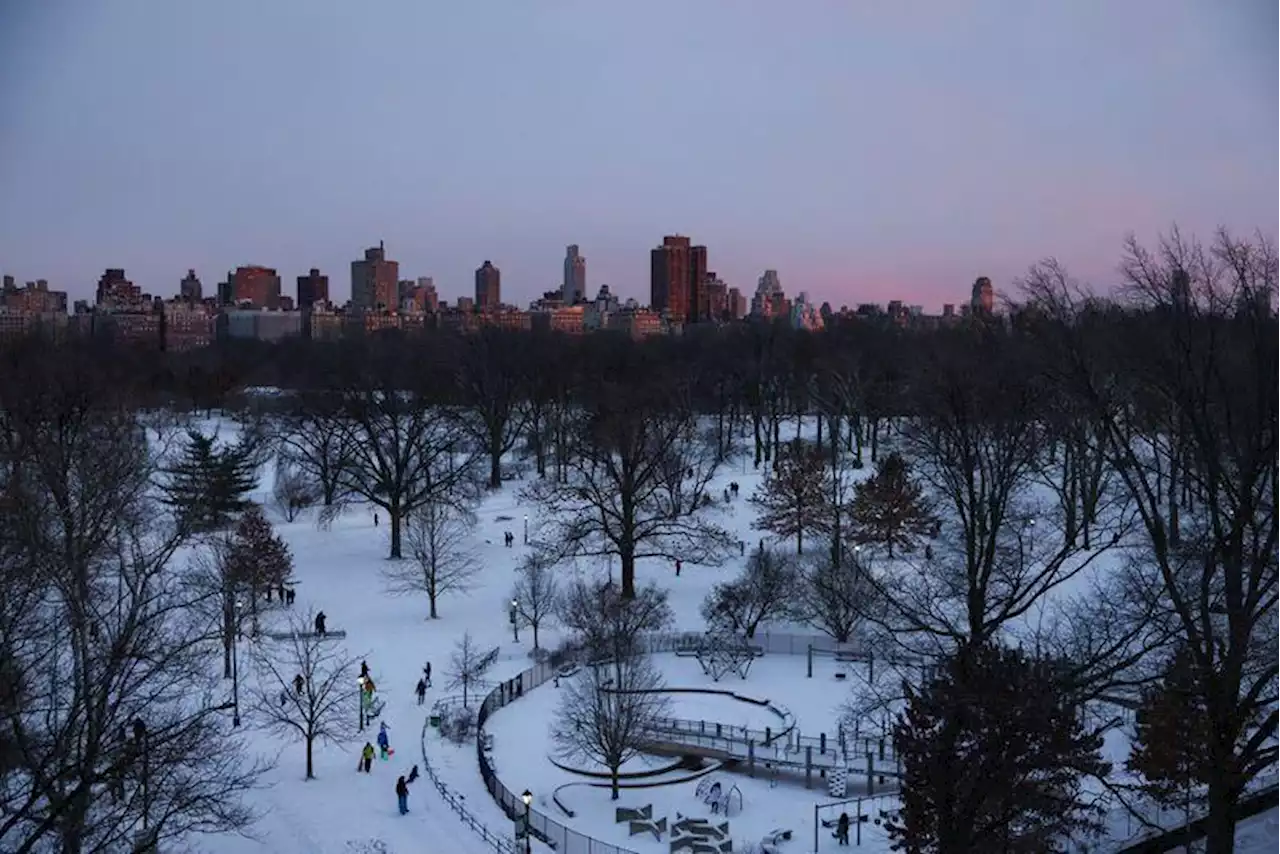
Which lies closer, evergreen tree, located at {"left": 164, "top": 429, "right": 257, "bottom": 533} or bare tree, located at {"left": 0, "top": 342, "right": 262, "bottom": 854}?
bare tree, located at {"left": 0, "top": 342, "right": 262, "bottom": 854}

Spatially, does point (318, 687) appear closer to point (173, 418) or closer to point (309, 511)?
point (309, 511)

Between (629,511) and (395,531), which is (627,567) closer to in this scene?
(629,511)

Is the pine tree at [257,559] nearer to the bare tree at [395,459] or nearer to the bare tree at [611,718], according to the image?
the bare tree at [395,459]

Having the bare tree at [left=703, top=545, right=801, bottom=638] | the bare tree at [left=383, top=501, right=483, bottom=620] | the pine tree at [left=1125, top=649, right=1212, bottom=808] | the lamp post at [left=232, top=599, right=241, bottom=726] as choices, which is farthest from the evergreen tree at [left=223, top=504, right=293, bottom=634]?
the pine tree at [left=1125, top=649, right=1212, bottom=808]

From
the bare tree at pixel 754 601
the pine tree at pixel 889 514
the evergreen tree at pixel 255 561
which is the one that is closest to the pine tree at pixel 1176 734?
the bare tree at pixel 754 601

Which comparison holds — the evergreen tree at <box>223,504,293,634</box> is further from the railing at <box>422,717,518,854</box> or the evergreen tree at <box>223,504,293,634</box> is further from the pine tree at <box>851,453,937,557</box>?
the pine tree at <box>851,453,937,557</box>

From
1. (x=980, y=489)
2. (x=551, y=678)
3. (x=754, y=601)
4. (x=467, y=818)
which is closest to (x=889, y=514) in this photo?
(x=754, y=601)

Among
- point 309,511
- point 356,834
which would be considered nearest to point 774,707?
point 356,834
